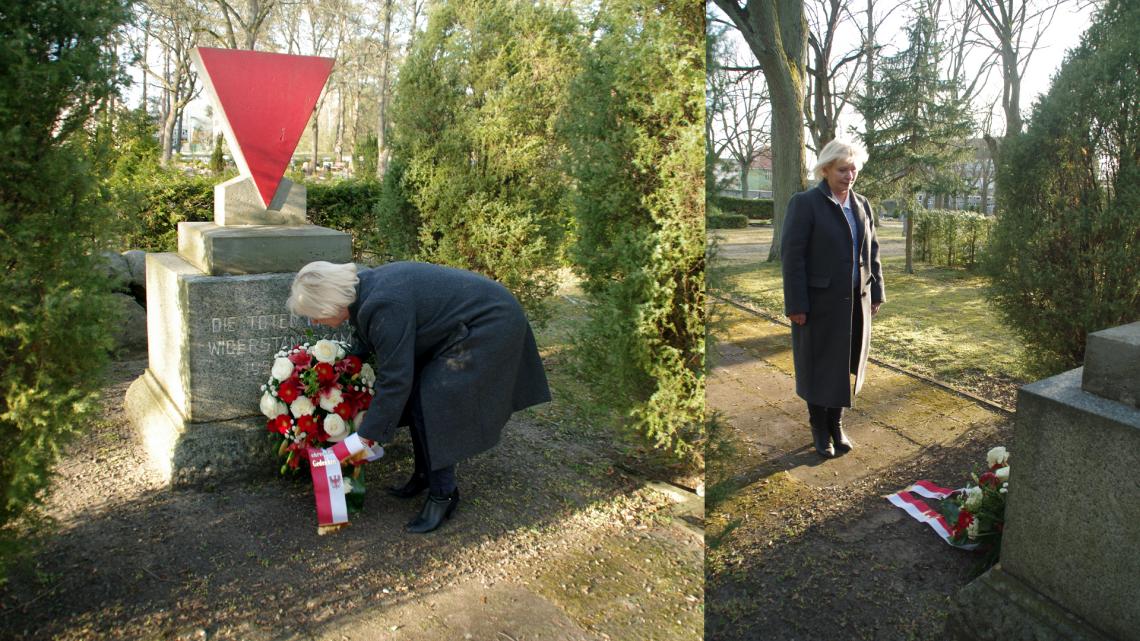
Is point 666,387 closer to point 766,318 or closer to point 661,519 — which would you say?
point 661,519

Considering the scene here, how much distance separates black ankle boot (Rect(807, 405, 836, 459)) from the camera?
5.19 ft

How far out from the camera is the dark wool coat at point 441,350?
3234 millimetres

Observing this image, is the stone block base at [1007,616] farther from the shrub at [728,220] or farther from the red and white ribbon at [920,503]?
the shrub at [728,220]

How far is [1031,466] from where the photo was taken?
147 centimetres

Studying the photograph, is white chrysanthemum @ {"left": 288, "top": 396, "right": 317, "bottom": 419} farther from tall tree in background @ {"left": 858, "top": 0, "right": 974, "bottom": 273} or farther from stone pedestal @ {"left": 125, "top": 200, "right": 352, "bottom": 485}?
tall tree in background @ {"left": 858, "top": 0, "right": 974, "bottom": 273}

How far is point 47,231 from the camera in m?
2.59

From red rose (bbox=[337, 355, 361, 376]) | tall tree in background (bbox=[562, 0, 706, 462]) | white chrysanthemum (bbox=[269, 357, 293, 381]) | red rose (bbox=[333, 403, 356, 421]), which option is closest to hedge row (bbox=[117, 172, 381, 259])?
white chrysanthemum (bbox=[269, 357, 293, 381])

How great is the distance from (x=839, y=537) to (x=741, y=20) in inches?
39.7

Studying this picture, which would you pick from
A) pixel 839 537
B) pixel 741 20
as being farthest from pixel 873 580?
pixel 741 20

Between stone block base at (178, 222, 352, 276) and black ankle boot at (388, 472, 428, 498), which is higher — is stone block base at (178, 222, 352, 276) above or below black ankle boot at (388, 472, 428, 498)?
above

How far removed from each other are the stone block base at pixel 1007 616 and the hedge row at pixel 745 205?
834 mm

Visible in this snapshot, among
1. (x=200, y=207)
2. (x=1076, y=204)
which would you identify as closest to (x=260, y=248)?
(x=1076, y=204)

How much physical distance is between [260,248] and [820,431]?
3.17 meters

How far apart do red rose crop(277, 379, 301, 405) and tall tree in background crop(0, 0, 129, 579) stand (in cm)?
98
